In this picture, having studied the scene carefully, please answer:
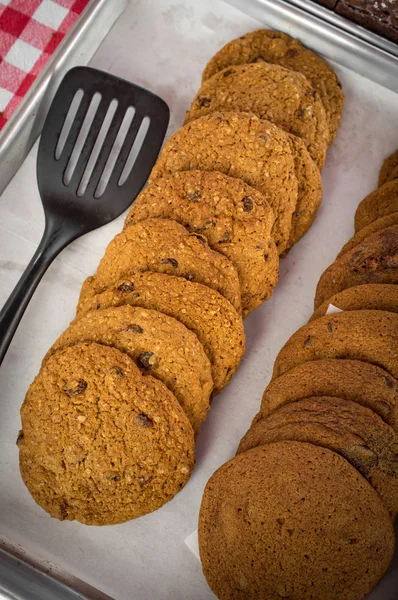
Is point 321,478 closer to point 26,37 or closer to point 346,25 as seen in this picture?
→ point 346,25

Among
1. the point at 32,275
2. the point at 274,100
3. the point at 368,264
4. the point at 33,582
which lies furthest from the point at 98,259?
the point at 33,582

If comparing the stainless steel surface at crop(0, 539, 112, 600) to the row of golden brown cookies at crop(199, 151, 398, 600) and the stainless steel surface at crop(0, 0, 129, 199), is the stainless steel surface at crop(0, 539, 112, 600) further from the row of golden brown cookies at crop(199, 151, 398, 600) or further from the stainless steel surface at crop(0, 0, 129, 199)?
the stainless steel surface at crop(0, 0, 129, 199)

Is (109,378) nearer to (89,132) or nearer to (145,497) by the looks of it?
(145,497)

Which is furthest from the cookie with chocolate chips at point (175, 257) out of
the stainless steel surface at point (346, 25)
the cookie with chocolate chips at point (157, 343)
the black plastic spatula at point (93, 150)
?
the stainless steel surface at point (346, 25)

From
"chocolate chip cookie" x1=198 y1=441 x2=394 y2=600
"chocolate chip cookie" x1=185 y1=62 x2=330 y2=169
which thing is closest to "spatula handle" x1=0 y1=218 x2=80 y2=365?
"chocolate chip cookie" x1=185 y1=62 x2=330 y2=169

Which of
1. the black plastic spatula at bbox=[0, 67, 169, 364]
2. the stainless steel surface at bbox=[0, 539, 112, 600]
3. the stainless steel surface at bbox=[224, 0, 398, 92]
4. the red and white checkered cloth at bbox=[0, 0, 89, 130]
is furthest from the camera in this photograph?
the red and white checkered cloth at bbox=[0, 0, 89, 130]

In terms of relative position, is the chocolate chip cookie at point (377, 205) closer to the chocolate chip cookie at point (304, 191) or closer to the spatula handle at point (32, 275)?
the chocolate chip cookie at point (304, 191)
